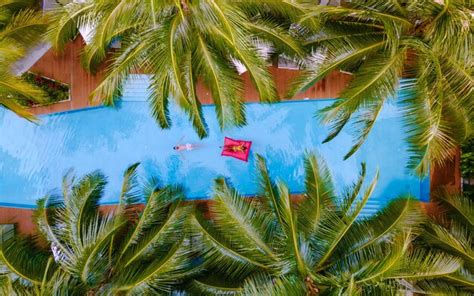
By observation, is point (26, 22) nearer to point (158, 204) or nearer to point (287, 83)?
point (158, 204)

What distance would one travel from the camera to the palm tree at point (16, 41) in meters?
6.46

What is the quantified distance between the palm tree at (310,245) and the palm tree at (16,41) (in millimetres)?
3327

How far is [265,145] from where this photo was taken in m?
9.00

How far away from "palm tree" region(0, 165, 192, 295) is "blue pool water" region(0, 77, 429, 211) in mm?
1285

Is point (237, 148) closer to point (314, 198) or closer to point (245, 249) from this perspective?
point (314, 198)

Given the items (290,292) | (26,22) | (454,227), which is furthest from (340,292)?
(26,22)

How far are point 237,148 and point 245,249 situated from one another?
105 inches

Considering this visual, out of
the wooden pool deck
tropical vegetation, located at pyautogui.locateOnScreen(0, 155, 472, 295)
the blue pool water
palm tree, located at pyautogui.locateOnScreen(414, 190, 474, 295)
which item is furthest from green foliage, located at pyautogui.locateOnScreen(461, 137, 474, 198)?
tropical vegetation, located at pyautogui.locateOnScreen(0, 155, 472, 295)

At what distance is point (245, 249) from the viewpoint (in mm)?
6703

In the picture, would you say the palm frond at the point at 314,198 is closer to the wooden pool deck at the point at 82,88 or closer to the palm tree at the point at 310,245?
the palm tree at the point at 310,245

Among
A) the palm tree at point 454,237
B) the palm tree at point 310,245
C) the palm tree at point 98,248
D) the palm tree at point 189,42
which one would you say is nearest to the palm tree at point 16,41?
the palm tree at point 189,42

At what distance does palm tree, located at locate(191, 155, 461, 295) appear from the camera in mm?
6152

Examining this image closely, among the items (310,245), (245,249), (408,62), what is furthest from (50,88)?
(408,62)

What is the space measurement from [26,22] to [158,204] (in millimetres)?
3755
